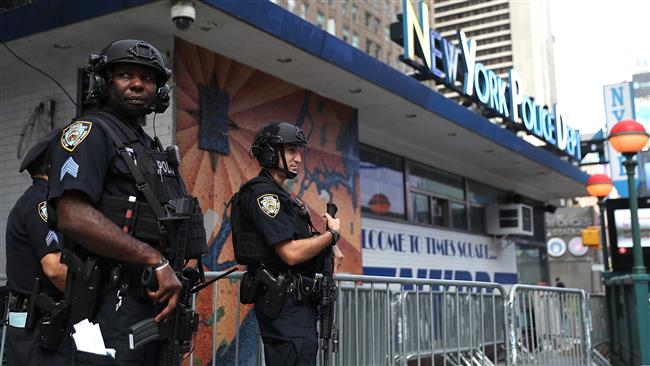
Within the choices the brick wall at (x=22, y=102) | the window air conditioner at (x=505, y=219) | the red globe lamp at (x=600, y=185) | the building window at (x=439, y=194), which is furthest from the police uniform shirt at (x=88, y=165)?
the window air conditioner at (x=505, y=219)

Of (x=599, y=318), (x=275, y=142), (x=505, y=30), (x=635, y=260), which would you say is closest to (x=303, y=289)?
(x=275, y=142)

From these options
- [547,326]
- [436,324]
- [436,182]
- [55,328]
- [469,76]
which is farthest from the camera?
[436,182]

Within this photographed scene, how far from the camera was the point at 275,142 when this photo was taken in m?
4.00

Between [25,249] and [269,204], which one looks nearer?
[25,249]

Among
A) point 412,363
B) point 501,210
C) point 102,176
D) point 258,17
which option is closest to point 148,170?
point 102,176

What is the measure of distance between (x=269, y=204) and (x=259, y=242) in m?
0.24

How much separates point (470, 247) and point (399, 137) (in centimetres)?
480

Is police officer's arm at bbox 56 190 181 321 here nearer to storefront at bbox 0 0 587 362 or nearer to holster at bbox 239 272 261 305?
holster at bbox 239 272 261 305

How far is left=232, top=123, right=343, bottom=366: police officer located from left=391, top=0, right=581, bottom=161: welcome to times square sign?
686 cm

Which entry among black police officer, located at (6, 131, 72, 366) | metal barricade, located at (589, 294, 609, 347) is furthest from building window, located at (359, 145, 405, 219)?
black police officer, located at (6, 131, 72, 366)

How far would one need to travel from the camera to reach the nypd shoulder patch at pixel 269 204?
363 centimetres

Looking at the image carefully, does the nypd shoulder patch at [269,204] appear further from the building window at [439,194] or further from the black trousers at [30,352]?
the building window at [439,194]

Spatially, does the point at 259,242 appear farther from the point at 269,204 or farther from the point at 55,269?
the point at 55,269

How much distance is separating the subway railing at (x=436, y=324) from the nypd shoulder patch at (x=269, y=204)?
111 centimetres
